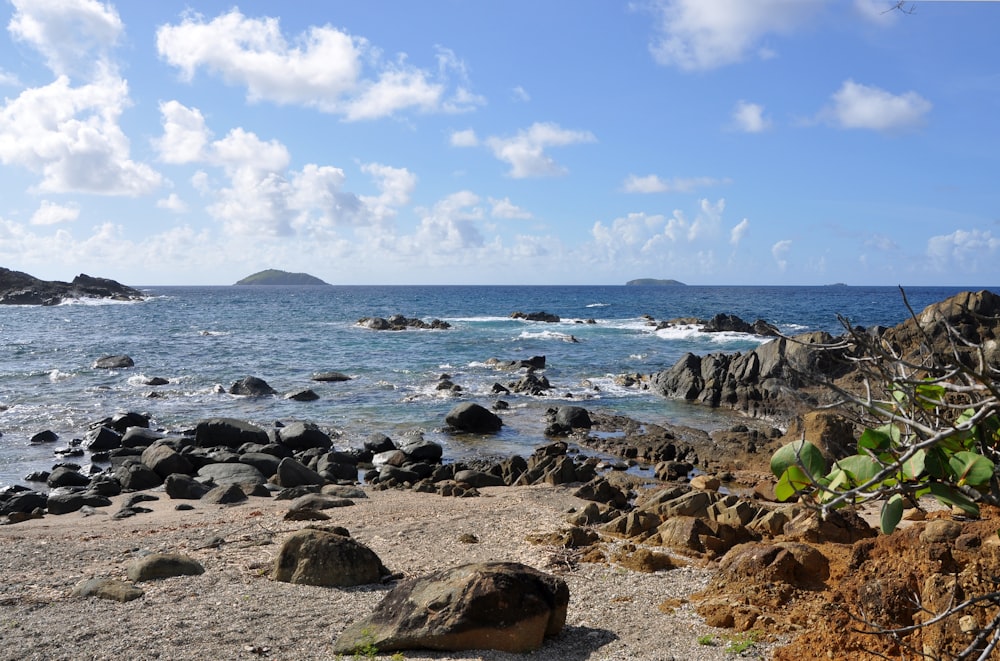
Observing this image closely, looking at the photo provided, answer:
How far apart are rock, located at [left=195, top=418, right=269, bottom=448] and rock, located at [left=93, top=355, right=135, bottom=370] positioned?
1705 cm

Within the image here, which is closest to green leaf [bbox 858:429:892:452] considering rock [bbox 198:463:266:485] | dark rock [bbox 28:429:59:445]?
rock [bbox 198:463:266:485]

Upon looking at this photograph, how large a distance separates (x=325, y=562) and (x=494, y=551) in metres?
2.54

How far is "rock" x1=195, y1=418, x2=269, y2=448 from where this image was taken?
2005 cm

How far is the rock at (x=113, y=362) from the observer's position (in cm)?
3438

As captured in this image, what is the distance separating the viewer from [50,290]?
9856cm

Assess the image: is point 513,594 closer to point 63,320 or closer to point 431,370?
point 431,370

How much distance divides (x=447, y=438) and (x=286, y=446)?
4.53 metres

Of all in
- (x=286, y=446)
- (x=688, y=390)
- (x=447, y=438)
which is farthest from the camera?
(x=688, y=390)

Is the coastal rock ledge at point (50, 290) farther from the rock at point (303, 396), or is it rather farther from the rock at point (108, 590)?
the rock at point (108, 590)

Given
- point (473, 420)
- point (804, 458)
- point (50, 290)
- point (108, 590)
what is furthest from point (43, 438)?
point (50, 290)

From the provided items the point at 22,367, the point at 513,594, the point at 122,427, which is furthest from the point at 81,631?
the point at 22,367

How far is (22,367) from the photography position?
110 ft

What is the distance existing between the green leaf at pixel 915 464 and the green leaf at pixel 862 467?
104mm

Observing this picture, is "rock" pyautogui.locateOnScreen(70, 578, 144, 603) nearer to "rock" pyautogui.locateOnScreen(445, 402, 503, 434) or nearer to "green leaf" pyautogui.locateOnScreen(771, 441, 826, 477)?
"green leaf" pyautogui.locateOnScreen(771, 441, 826, 477)
